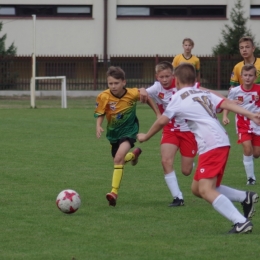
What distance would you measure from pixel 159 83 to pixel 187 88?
98.7 inches

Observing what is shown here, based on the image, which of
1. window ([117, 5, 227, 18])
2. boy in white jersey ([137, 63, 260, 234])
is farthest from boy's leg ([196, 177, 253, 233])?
window ([117, 5, 227, 18])

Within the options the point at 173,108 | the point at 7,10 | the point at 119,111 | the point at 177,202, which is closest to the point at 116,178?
the point at 177,202

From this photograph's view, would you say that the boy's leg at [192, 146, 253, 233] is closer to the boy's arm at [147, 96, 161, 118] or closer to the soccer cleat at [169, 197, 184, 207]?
the soccer cleat at [169, 197, 184, 207]

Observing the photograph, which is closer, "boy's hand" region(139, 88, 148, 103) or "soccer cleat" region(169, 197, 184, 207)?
"soccer cleat" region(169, 197, 184, 207)

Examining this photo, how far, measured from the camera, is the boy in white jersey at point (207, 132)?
22.9ft

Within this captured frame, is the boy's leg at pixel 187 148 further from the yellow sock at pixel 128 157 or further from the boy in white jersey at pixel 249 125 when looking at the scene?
the boy in white jersey at pixel 249 125

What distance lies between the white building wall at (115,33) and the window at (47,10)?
13.4 inches

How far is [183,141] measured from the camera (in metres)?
9.27

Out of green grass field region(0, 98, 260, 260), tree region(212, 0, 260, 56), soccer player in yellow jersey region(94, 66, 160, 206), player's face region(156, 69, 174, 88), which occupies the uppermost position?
tree region(212, 0, 260, 56)

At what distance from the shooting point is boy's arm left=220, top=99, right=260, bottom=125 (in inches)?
273

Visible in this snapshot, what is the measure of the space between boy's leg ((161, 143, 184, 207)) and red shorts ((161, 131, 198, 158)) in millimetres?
71

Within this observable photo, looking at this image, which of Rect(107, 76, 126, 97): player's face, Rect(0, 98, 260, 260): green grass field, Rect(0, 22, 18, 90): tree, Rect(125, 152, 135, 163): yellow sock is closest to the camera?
Rect(0, 98, 260, 260): green grass field

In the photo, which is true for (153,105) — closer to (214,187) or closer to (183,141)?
(183,141)

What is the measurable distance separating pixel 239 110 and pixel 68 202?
90.8 inches
